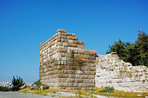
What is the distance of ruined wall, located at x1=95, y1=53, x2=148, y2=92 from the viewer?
12.4 m

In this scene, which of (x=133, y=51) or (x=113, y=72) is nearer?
(x=113, y=72)

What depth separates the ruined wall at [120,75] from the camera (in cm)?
1243

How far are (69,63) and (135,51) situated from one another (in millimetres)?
7246

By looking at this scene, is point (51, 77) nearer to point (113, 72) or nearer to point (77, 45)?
point (77, 45)

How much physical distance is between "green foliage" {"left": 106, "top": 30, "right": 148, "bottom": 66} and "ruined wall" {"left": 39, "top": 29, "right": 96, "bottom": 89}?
368 centimetres

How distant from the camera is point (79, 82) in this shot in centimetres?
1516

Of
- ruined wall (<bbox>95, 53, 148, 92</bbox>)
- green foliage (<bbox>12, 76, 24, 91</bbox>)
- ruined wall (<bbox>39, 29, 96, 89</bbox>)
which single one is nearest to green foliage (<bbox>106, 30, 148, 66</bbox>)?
ruined wall (<bbox>95, 53, 148, 92</bbox>)

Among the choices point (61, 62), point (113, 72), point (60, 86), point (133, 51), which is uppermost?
point (133, 51)

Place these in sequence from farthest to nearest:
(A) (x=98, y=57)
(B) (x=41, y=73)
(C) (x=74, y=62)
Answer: (B) (x=41, y=73) < (A) (x=98, y=57) < (C) (x=74, y=62)

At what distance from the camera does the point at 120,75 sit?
13.6m

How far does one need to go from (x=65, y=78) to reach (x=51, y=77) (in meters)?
1.71

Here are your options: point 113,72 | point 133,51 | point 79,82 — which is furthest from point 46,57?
point 133,51

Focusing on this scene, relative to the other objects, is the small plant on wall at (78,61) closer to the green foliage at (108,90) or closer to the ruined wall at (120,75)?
the ruined wall at (120,75)

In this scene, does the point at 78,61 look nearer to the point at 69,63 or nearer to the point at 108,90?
the point at 69,63
